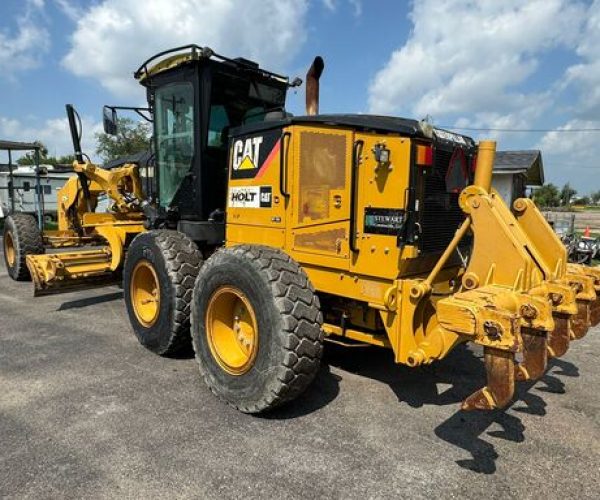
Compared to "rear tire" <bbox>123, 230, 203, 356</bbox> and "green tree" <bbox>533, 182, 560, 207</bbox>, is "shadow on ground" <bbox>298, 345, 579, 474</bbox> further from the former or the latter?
"green tree" <bbox>533, 182, 560, 207</bbox>

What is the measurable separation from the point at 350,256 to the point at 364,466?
1427 mm

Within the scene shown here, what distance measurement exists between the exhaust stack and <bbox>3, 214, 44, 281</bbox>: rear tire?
614 cm

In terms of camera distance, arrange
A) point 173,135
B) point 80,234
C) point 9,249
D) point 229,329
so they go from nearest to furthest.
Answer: point 229,329 < point 173,135 < point 80,234 < point 9,249

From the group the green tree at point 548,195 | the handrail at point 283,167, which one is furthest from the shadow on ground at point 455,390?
the green tree at point 548,195

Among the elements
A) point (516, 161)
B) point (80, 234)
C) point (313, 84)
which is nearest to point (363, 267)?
point (313, 84)

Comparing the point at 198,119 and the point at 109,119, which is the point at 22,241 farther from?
the point at 198,119

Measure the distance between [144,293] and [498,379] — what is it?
152 inches

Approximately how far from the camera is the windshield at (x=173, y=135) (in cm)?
513

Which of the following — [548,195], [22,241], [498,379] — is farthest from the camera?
[548,195]

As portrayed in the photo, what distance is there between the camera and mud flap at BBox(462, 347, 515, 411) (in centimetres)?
258

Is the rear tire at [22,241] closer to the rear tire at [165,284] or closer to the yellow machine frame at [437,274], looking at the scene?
the rear tire at [165,284]

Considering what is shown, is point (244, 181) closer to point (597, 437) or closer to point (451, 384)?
point (451, 384)

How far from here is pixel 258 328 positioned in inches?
138

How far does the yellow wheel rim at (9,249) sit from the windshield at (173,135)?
515 cm
